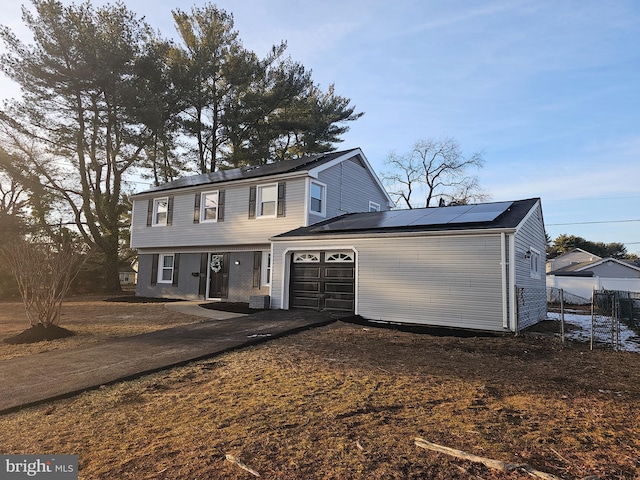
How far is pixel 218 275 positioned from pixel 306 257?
605cm

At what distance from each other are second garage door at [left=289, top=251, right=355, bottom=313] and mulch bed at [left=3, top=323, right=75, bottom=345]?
6658mm

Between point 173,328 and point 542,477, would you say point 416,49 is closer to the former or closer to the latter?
point 173,328

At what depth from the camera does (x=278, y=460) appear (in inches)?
120

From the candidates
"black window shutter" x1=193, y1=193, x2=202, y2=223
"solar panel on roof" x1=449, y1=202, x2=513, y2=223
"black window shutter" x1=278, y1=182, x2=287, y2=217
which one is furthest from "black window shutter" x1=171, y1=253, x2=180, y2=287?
"solar panel on roof" x1=449, y1=202, x2=513, y2=223

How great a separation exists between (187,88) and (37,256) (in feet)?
66.0

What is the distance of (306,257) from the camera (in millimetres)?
13219

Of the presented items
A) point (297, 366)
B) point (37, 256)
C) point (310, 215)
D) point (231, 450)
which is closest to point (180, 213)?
point (310, 215)

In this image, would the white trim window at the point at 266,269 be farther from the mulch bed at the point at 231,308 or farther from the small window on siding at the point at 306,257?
the small window on siding at the point at 306,257

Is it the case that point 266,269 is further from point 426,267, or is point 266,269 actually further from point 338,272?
point 426,267

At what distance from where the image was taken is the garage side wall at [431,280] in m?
9.55

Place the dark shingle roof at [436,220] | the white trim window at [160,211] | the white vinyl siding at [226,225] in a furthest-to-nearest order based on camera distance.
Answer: the white trim window at [160,211], the white vinyl siding at [226,225], the dark shingle roof at [436,220]

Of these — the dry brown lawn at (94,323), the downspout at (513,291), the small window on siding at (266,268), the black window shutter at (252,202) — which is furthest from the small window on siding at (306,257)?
the downspout at (513,291)

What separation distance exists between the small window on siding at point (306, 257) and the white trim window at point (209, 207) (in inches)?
219

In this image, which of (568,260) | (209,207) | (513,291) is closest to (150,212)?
(209,207)
